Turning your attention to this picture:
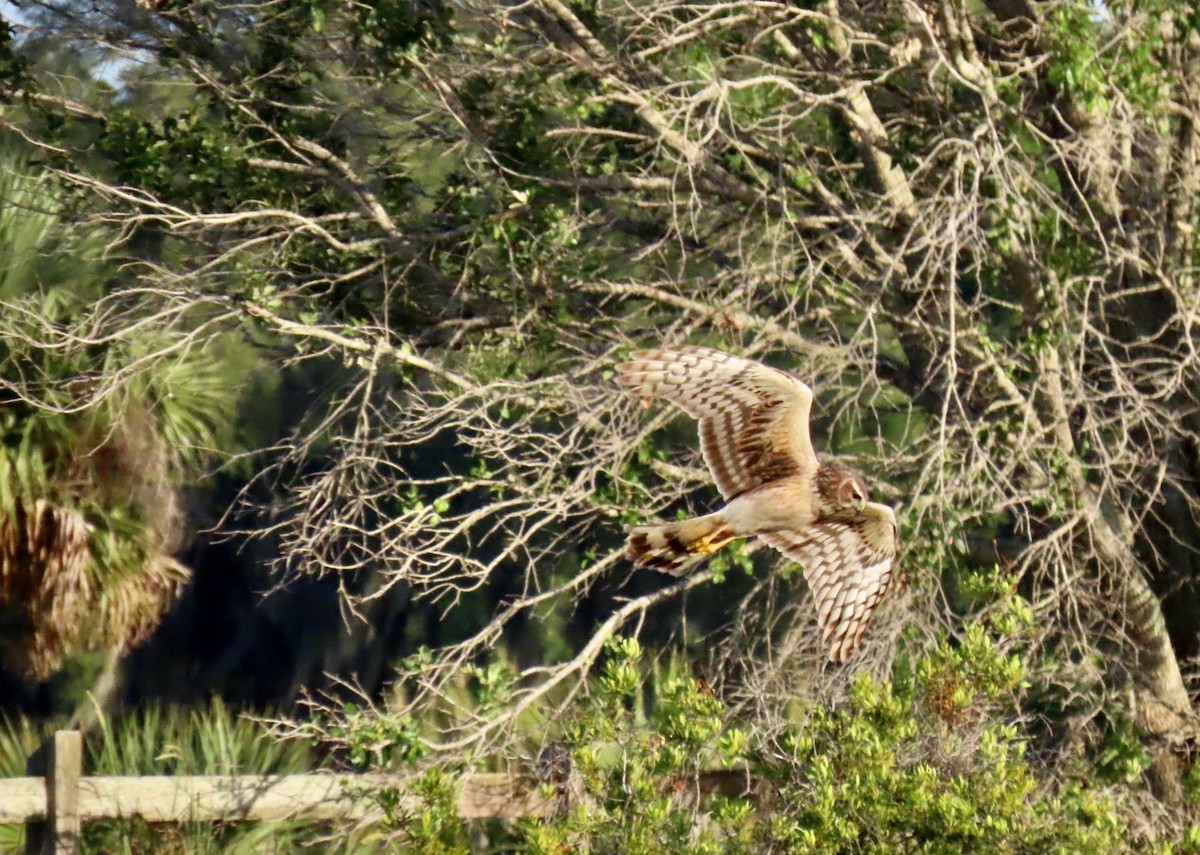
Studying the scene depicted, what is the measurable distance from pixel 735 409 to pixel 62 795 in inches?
124

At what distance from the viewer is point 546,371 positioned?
310 inches

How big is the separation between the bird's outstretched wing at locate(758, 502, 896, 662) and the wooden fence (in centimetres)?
125

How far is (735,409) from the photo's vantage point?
6059 mm

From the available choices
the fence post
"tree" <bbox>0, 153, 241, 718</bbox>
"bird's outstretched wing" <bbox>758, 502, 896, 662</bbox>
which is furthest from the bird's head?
"tree" <bbox>0, 153, 241, 718</bbox>

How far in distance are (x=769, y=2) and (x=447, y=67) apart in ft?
5.02

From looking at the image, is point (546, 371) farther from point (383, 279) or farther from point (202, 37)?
point (202, 37)

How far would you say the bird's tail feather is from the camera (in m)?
5.89

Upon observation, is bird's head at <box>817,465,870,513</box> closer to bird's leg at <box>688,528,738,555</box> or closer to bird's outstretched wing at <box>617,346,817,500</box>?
bird's outstretched wing at <box>617,346,817,500</box>

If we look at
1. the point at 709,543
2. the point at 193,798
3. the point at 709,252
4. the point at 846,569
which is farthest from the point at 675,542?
the point at 709,252

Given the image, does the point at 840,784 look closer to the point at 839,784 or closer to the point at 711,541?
the point at 839,784

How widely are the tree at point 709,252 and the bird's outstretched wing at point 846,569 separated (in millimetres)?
619

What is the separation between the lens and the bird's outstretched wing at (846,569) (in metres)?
6.09

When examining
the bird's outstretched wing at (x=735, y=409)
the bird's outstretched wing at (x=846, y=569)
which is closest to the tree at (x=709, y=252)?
the bird's outstretched wing at (x=846, y=569)

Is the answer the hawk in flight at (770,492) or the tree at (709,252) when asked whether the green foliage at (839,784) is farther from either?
the tree at (709,252)
